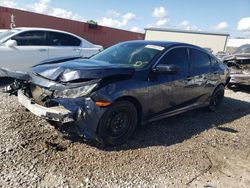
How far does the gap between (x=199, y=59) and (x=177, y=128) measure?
5.10 ft

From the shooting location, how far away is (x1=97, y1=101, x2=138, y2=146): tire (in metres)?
4.07

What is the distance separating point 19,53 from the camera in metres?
7.48

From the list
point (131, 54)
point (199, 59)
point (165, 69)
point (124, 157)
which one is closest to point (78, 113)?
point (124, 157)

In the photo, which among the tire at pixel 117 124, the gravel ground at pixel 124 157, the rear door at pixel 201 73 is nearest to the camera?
the gravel ground at pixel 124 157

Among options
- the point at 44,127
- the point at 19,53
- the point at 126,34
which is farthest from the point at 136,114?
the point at 126,34

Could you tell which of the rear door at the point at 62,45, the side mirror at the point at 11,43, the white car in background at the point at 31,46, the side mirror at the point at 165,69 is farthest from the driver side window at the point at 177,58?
the side mirror at the point at 11,43

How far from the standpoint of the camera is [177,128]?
5465 millimetres

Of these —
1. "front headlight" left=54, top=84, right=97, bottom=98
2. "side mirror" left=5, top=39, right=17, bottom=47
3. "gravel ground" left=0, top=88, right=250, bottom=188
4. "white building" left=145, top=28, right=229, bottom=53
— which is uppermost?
"white building" left=145, top=28, right=229, bottom=53

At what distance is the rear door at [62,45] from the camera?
26.9 ft

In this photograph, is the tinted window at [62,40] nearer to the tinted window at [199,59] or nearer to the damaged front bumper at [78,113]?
the tinted window at [199,59]

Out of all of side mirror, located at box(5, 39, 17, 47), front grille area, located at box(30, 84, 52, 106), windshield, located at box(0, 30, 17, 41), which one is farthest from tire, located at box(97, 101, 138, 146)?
windshield, located at box(0, 30, 17, 41)

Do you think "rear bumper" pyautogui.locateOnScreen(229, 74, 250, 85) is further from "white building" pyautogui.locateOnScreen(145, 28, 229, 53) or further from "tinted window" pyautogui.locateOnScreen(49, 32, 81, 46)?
"white building" pyautogui.locateOnScreen(145, 28, 229, 53)

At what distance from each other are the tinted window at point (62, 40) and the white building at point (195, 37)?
1243 inches

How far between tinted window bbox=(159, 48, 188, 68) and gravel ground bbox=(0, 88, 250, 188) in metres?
1.16
